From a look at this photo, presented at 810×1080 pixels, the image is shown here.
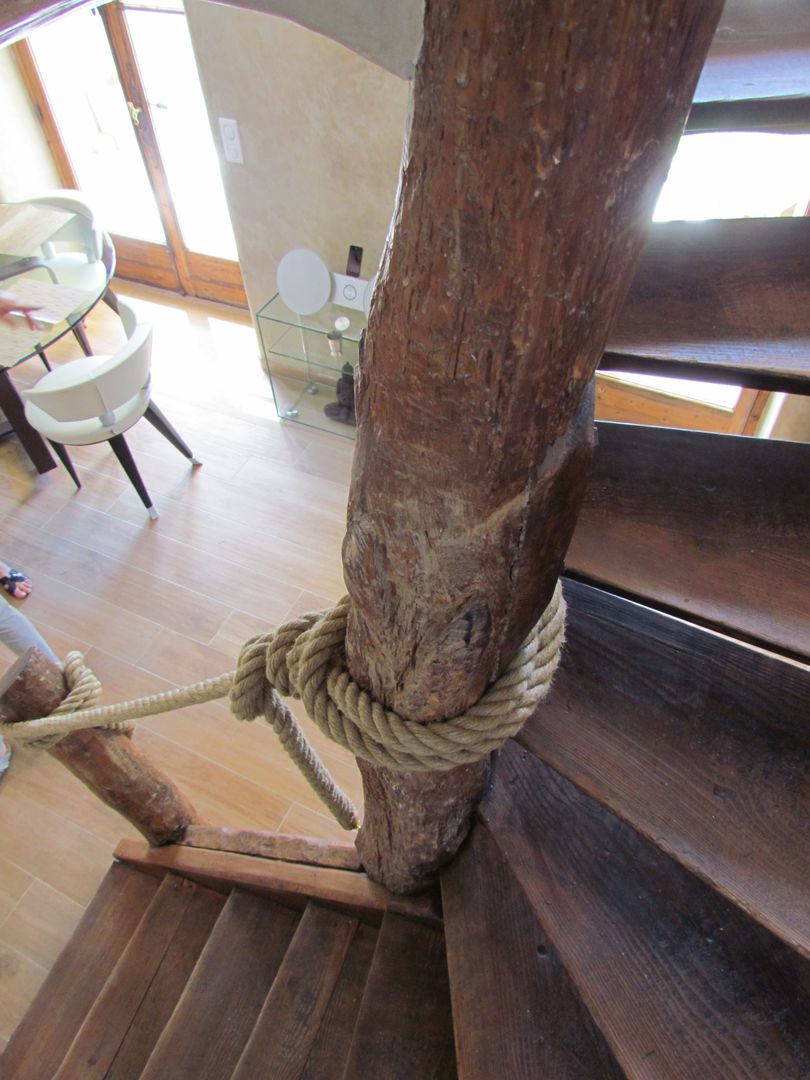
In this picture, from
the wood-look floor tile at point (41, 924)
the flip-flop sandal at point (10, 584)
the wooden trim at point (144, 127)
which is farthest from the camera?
the wooden trim at point (144, 127)

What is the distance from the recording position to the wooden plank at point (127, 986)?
1.58 m

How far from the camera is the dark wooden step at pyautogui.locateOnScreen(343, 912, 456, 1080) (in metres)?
1.11

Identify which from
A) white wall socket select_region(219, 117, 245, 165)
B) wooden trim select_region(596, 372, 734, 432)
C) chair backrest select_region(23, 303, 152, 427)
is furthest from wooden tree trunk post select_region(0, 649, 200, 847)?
white wall socket select_region(219, 117, 245, 165)

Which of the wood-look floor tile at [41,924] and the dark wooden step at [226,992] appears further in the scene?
the wood-look floor tile at [41,924]

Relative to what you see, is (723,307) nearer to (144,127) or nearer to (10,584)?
(10,584)

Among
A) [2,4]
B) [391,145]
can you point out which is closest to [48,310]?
[391,145]

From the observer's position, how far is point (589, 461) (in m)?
0.57

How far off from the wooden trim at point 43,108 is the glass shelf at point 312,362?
6.81 feet

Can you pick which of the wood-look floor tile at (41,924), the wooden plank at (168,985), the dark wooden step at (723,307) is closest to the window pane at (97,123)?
the wood-look floor tile at (41,924)

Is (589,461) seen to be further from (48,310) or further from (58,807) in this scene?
(48,310)

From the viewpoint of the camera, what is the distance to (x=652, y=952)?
2.83 feet

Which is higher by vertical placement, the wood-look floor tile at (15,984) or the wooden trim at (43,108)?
the wooden trim at (43,108)

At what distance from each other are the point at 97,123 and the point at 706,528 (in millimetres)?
4765

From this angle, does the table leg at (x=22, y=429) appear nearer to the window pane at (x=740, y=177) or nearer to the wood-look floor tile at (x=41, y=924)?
the wood-look floor tile at (x=41, y=924)
